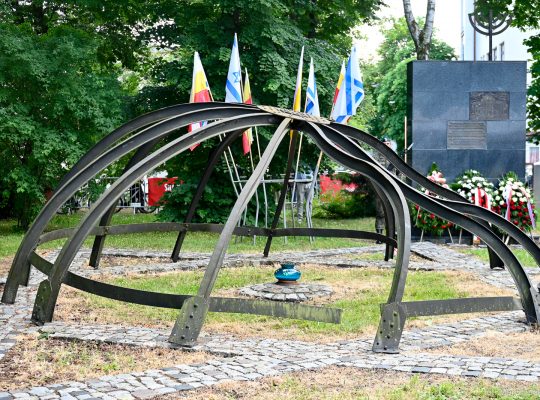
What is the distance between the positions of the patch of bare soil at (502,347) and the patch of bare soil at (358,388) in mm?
820

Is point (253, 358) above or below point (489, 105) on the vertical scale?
below

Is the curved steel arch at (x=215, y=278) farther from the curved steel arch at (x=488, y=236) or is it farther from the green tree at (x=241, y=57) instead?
the green tree at (x=241, y=57)

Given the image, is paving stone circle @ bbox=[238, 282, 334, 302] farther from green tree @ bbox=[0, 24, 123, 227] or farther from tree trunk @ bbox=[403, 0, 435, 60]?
tree trunk @ bbox=[403, 0, 435, 60]

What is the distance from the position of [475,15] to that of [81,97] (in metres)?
7.98

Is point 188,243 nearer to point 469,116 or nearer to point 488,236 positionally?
point 469,116

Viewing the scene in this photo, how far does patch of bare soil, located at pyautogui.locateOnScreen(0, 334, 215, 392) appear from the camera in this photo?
4852mm

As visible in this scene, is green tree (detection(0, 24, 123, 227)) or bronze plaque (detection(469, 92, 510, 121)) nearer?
green tree (detection(0, 24, 123, 227))

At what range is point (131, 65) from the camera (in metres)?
19.6

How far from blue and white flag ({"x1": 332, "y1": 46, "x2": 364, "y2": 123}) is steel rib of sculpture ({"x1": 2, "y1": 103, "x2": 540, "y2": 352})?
16.6 feet

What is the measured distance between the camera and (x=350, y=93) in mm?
12797

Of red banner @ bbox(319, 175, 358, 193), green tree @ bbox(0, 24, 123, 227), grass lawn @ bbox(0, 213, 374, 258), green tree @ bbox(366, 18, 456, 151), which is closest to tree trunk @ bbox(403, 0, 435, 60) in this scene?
red banner @ bbox(319, 175, 358, 193)

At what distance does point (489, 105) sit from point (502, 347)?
9.46 meters

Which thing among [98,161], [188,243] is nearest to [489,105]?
[188,243]

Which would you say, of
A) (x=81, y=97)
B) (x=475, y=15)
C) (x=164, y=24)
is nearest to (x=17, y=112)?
(x=81, y=97)
